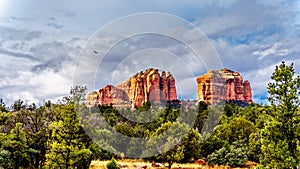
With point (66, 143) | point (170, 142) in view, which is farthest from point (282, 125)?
point (170, 142)

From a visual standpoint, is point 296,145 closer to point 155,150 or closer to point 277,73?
point 277,73

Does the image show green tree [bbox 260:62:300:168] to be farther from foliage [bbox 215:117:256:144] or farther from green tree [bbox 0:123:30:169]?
foliage [bbox 215:117:256:144]

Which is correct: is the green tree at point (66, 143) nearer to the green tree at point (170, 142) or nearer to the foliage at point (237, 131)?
the green tree at point (170, 142)

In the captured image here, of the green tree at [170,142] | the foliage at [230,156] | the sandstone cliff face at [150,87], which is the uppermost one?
→ the sandstone cliff face at [150,87]

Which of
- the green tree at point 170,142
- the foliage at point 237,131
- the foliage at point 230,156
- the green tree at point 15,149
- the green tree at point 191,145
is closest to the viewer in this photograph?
the green tree at point 15,149

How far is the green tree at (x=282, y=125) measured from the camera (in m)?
16.4

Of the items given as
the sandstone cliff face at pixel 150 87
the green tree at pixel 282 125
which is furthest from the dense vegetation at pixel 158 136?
the sandstone cliff face at pixel 150 87

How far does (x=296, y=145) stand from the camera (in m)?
16.8

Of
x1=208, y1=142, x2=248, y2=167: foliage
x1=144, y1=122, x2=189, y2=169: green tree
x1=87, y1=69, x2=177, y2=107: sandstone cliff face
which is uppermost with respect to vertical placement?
x1=87, y1=69, x2=177, y2=107: sandstone cliff face

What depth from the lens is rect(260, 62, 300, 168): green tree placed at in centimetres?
1638

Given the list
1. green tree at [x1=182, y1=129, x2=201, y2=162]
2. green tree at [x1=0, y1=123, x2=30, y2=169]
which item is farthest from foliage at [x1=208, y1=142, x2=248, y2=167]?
green tree at [x1=0, y1=123, x2=30, y2=169]

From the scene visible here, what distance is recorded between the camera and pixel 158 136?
36.7 m

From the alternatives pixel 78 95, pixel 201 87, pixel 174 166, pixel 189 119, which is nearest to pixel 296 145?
pixel 78 95

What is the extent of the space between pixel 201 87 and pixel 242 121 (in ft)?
223
